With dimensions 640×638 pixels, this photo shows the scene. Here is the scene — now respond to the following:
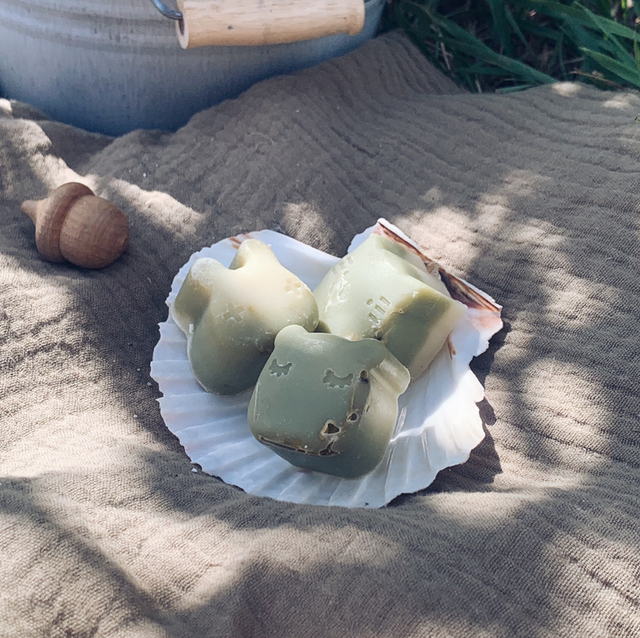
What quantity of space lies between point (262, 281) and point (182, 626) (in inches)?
17.2

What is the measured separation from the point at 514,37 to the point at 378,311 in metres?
1.25

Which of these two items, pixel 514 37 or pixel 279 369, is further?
pixel 514 37

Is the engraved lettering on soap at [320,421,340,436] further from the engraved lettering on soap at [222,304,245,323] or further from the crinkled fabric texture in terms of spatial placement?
the engraved lettering on soap at [222,304,245,323]

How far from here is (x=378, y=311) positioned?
0.82 meters

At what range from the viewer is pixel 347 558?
0.58 metres

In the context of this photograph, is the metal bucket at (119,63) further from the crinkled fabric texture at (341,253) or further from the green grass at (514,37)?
the green grass at (514,37)

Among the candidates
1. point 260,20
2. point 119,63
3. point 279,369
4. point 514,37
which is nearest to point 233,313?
point 279,369

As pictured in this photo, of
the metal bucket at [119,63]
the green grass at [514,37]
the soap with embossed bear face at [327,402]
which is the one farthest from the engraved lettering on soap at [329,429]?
the green grass at [514,37]

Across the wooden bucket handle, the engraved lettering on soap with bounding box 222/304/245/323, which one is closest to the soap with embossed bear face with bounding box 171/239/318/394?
the engraved lettering on soap with bounding box 222/304/245/323

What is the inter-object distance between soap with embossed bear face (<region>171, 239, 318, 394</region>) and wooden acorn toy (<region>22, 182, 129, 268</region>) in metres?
0.20

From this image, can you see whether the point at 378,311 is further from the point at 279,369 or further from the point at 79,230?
the point at 79,230

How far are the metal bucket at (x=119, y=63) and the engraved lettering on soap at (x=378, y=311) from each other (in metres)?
0.73

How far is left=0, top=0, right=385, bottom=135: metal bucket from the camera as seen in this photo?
1222 millimetres

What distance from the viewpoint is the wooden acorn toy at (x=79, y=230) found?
39.1 inches
